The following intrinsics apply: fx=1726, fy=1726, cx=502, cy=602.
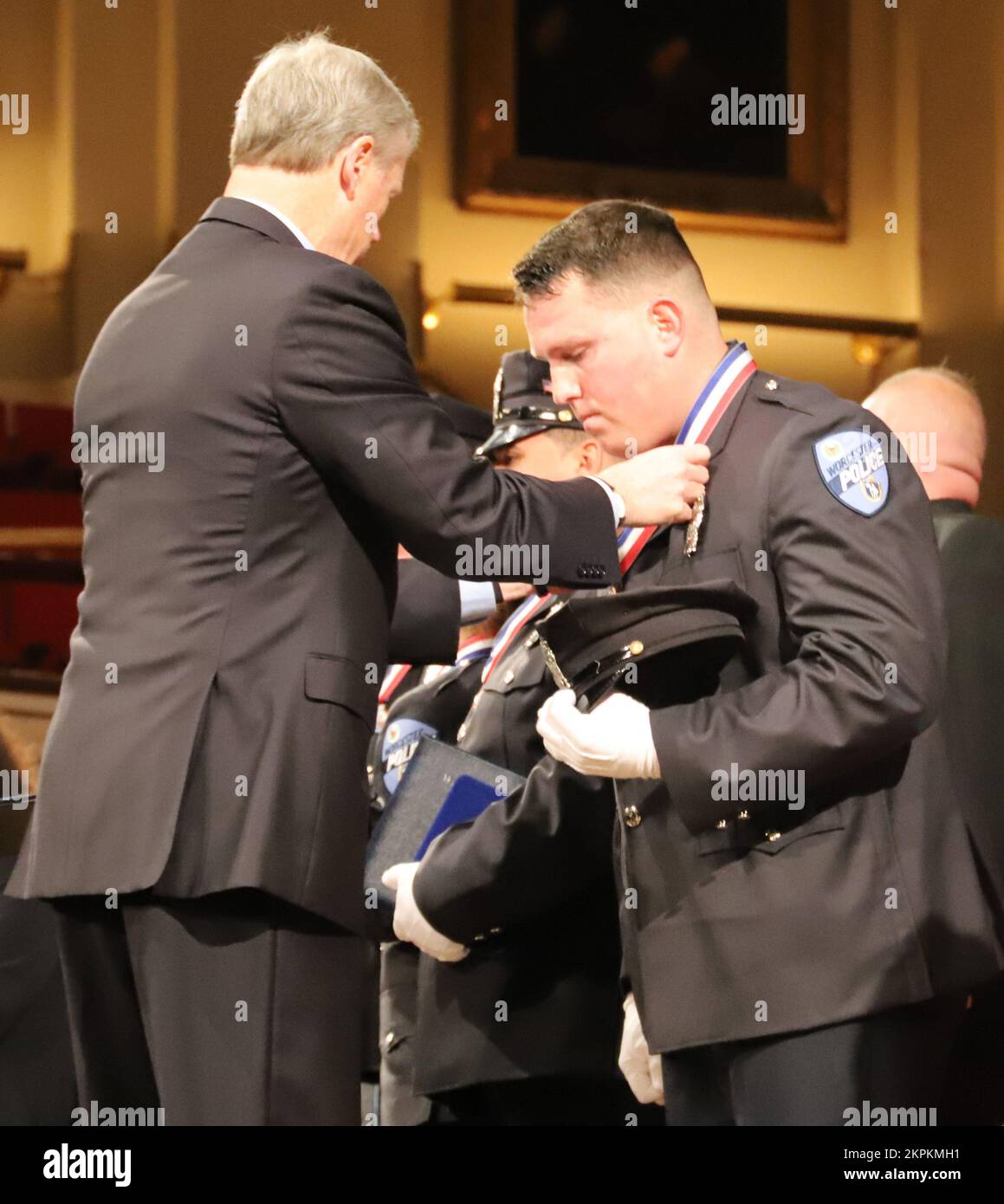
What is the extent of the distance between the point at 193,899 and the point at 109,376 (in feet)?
1.77

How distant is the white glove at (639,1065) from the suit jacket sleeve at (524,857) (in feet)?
0.64

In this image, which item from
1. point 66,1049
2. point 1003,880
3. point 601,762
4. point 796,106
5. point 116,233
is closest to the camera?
point 601,762

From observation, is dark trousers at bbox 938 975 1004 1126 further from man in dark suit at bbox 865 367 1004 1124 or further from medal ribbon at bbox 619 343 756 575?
medal ribbon at bbox 619 343 756 575

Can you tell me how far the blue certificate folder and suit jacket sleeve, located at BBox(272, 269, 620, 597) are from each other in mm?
517

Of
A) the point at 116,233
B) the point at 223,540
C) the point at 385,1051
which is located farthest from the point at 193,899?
the point at 116,233

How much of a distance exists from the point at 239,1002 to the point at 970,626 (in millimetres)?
1522

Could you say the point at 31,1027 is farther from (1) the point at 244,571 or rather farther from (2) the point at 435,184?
(2) the point at 435,184

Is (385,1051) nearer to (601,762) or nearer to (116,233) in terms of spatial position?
(601,762)

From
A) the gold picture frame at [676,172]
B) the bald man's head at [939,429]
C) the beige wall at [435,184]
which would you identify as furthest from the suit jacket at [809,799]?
the gold picture frame at [676,172]

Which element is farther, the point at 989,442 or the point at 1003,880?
the point at 989,442

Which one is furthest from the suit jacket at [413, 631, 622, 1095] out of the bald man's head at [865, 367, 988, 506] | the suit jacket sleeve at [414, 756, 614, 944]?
the bald man's head at [865, 367, 988, 506]

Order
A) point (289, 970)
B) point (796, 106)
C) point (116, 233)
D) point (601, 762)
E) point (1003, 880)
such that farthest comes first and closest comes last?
point (796, 106) < point (116, 233) < point (1003, 880) < point (601, 762) < point (289, 970)

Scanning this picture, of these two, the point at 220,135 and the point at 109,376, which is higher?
the point at 220,135

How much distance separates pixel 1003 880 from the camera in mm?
1874
